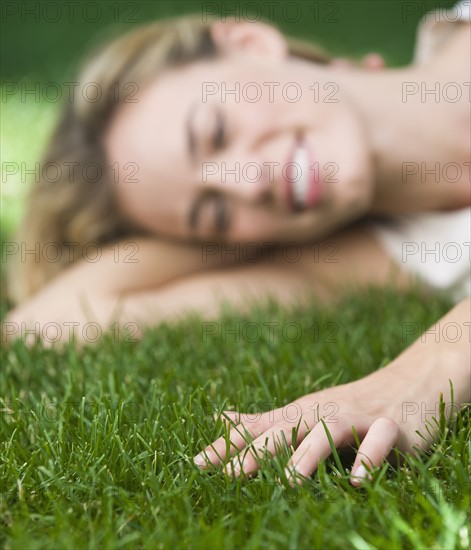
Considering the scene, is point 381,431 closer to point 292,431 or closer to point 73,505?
point 292,431

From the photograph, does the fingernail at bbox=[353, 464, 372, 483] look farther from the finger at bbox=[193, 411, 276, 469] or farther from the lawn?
the finger at bbox=[193, 411, 276, 469]

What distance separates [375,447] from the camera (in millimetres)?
1180

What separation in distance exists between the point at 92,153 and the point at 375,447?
1688 mm

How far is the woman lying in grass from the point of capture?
2.17 metres

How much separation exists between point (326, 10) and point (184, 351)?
4.09 metres

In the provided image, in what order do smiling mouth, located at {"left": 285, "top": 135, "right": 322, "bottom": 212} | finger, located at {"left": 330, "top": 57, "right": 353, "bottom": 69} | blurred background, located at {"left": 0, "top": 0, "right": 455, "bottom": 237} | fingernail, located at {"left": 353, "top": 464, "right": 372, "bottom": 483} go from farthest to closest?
blurred background, located at {"left": 0, "top": 0, "right": 455, "bottom": 237}
finger, located at {"left": 330, "top": 57, "right": 353, "bottom": 69}
smiling mouth, located at {"left": 285, "top": 135, "right": 322, "bottom": 212}
fingernail, located at {"left": 353, "top": 464, "right": 372, "bottom": 483}

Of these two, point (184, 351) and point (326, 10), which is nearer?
point (184, 351)

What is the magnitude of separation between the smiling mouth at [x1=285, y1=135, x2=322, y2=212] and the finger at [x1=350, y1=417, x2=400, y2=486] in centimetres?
100

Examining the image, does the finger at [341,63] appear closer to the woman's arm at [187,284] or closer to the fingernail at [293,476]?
the woman's arm at [187,284]

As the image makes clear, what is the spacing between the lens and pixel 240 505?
3.66 ft

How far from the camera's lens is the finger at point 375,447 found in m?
1.14

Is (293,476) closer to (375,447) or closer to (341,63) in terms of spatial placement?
(375,447)

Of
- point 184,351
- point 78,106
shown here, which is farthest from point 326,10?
point 184,351

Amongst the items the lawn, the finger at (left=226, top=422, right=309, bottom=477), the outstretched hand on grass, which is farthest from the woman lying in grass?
the finger at (left=226, top=422, right=309, bottom=477)
